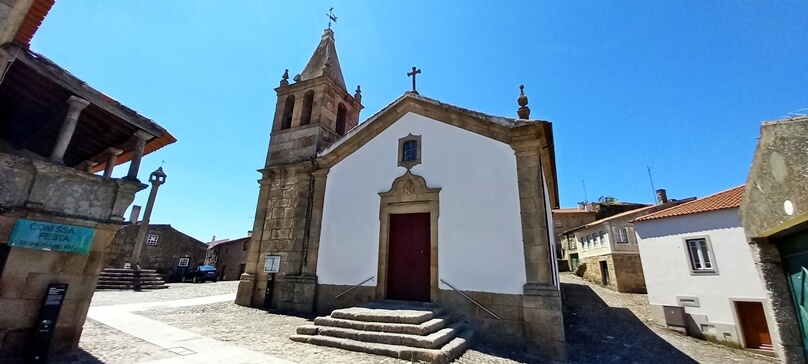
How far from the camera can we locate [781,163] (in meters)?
3.38

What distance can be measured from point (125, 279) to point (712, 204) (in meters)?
30.1

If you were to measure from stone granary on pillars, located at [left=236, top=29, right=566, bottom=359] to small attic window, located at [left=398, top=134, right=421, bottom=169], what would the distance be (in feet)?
0.12

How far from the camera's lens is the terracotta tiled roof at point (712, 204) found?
41.4ft

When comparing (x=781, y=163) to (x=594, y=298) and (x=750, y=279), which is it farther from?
(x=594, y=298)

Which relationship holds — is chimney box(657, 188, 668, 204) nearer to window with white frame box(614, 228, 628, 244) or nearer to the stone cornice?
window with white frame box(614, 228, 628, 244)

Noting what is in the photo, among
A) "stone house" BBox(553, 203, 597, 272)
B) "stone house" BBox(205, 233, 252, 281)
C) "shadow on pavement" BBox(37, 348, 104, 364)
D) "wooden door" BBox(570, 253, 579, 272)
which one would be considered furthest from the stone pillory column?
"stone house" BBox(205, 233, 252, 281)

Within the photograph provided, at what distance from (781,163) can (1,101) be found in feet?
40.4

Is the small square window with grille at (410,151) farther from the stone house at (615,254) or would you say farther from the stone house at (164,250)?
the stone house at (164,250)

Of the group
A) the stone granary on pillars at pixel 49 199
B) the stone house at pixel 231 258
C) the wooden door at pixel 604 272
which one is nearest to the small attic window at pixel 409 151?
the stone granary on pillars at pixel 49 199

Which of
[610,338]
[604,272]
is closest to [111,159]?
[610,338]

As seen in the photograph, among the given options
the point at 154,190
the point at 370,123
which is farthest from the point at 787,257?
the point at 154,190

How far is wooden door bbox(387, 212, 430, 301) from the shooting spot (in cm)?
906

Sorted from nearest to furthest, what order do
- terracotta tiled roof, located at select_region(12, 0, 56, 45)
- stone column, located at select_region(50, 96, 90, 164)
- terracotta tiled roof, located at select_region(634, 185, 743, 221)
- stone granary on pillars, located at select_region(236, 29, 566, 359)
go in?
terracotta tiled roof, located at select_region(12, 0, 56, 45), stone column, located at select_region(50, 96, 90, 164), stone granary on pillars, located at select_region(236, 29, 566, 359), terracotta tiled roof, located at select_region(634, 185, 743, 221)

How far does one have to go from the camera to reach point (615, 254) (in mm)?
21312
